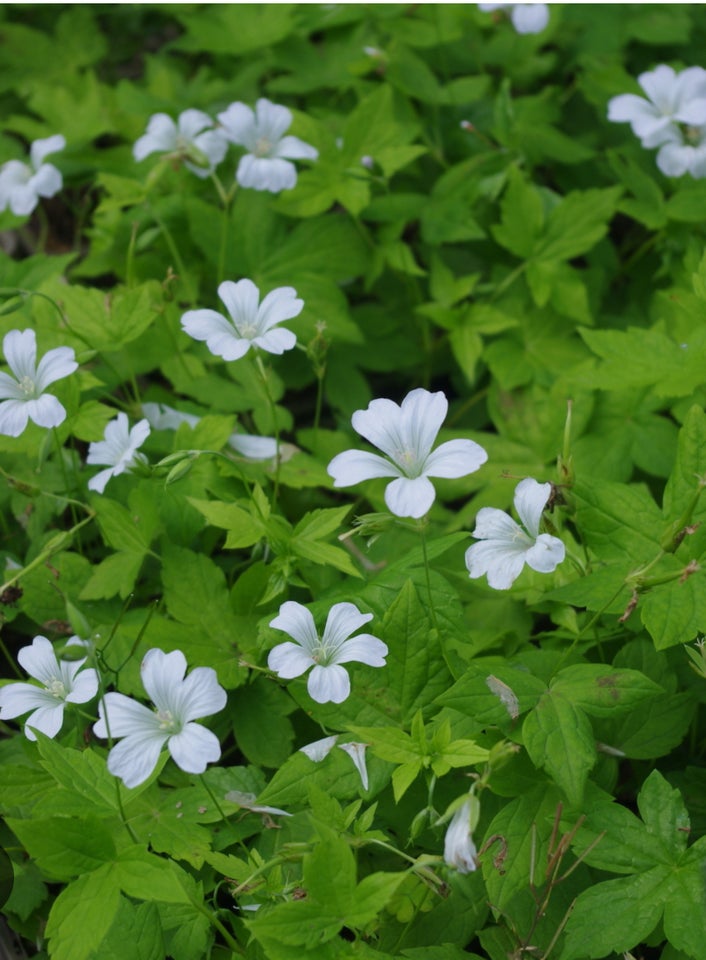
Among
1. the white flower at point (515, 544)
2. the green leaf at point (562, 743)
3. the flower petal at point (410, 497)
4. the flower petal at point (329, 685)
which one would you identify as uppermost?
the flower petal at point (410, 497)

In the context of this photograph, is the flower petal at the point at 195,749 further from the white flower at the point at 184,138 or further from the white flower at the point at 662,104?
the white flower at the point at 662,104

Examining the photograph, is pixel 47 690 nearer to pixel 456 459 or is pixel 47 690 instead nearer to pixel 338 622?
pixel 338 622

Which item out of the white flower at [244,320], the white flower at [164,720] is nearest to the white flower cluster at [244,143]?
the white flower at [244,320]

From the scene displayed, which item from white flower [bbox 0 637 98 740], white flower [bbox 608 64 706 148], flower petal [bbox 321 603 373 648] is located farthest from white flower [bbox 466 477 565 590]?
white flower [bbox 608 64 706 148]

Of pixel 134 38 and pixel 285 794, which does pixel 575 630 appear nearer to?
pixel 285 794

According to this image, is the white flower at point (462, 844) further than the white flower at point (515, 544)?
No

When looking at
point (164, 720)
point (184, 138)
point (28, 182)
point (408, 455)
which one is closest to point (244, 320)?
point (408, 455)
